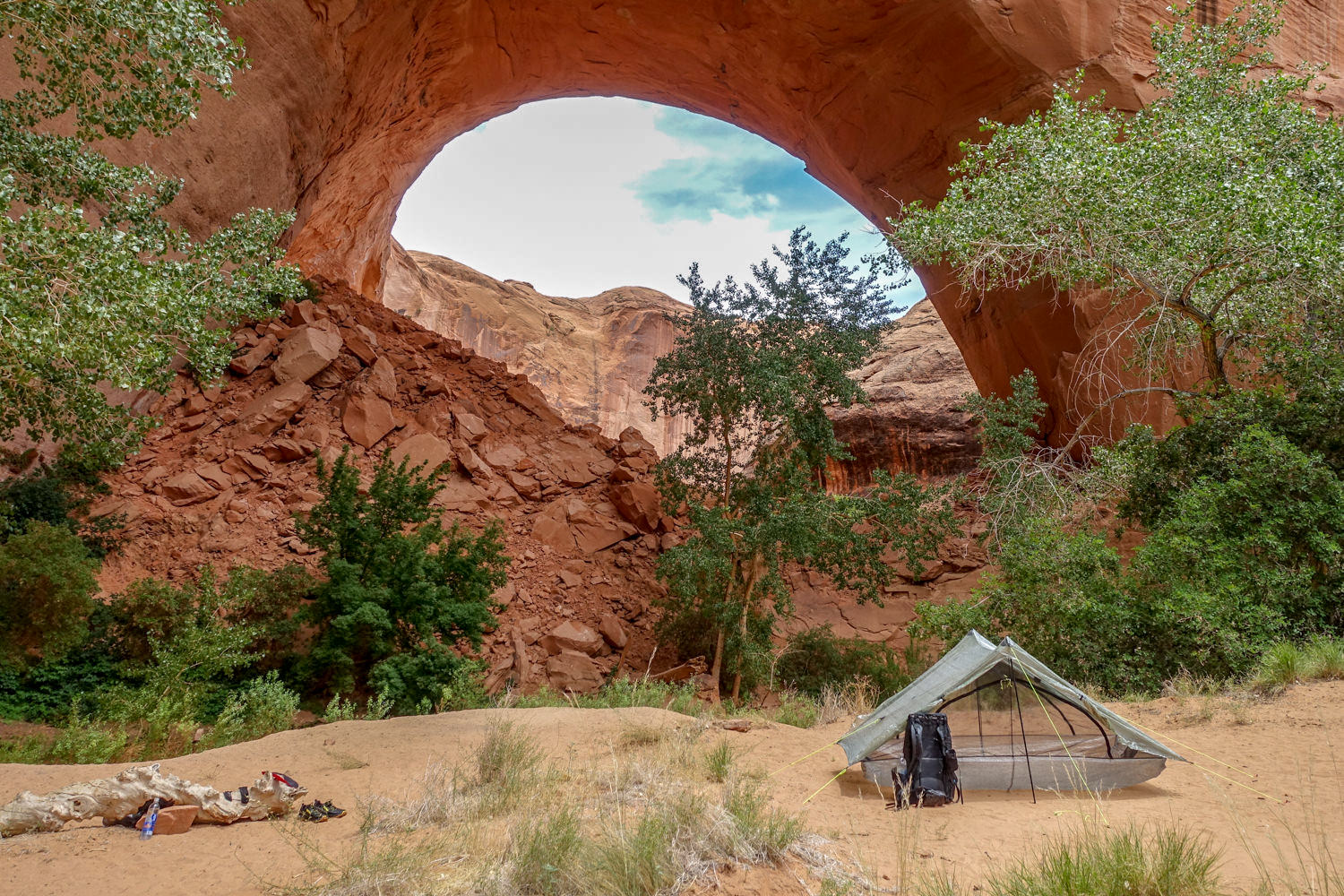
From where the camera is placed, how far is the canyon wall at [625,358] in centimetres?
2191

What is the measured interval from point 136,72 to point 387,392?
1047cm

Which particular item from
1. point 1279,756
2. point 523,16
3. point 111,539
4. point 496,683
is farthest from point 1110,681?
point 523,16

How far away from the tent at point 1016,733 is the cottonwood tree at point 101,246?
21.4 ft

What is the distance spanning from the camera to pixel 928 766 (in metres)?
5.06

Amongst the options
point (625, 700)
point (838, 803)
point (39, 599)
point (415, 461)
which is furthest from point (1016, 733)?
point (415, 461)

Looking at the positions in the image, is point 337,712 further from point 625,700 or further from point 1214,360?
point 1214,360

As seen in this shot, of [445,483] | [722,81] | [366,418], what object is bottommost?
[445,483]

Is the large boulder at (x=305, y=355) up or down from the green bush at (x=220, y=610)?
up

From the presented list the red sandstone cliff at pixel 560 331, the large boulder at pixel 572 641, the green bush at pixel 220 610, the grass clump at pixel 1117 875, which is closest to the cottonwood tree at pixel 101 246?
the green bush at pixel 220 610

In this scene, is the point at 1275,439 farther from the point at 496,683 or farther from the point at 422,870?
the point at 496,683

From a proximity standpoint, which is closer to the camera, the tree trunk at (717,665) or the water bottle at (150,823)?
the water bottle at (150,823)

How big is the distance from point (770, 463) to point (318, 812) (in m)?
9.56

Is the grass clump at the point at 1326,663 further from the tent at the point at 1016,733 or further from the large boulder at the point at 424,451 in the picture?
the large boulder at the point at 424,451

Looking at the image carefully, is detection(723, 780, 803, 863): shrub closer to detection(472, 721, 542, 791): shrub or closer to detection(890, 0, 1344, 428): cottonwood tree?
detection(472, 721, 542, 791): shrub
